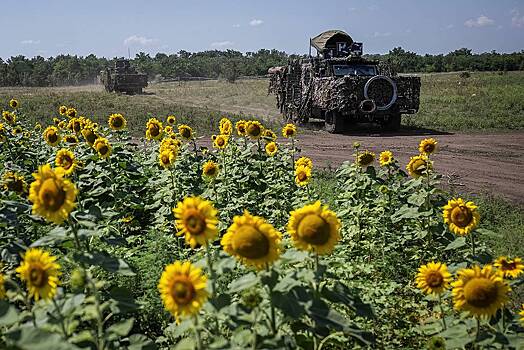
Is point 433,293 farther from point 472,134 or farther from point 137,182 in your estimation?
point 472,134

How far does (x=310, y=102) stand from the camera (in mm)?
16359

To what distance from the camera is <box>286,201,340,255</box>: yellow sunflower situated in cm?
243

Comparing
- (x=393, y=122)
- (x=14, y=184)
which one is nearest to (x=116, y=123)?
(x=14, y=184)

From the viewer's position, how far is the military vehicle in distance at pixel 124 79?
103 feet

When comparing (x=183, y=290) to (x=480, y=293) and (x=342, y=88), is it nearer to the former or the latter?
(x=480, y=293)

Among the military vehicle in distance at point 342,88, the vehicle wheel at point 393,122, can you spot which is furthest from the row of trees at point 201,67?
the vehicle wheel at point 393,122

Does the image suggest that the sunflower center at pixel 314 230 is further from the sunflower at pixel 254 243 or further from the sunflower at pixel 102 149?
the sunflower at pixel 102 149

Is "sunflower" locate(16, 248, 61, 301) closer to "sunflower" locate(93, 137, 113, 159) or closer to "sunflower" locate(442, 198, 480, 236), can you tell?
"sunflower" locate(442, 198, 480, 236)

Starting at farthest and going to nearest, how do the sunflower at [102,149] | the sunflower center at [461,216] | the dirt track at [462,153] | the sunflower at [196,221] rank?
the dirt track at [462,153] → the sunflower at [102,149] → the sunflower center at [461,216] → the sunflower at [196,221]

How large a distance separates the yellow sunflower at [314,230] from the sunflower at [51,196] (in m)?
1.06

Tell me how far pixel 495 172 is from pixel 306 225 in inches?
316

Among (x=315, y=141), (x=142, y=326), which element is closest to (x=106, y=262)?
(x=142, y=326)

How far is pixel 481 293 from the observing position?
245 cm

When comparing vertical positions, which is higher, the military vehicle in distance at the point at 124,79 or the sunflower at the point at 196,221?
the military vehicle in distance at the point at 124,79
